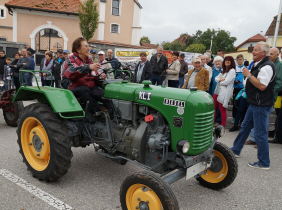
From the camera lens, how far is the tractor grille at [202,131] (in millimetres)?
2832

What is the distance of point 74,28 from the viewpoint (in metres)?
Answer: 26.5

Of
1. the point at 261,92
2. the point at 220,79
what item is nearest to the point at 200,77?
the point at 220,79

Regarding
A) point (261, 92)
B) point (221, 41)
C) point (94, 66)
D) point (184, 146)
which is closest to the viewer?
point (184, 146)

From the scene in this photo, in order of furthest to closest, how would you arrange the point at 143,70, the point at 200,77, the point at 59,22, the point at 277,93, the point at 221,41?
1. the point at 221,41
2. the point at 59,22
3. the point at 143,70
4. the point at 200,77
5. the point at 277,93

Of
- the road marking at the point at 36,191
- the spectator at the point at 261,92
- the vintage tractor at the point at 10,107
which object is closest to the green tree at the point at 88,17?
the vintage tractor at the point at 10,107

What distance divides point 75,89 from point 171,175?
67.1 inches

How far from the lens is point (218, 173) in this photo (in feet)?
11.4

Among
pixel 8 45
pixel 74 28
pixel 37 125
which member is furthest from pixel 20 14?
pixel 37 125

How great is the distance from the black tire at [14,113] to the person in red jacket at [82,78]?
275 centimetres

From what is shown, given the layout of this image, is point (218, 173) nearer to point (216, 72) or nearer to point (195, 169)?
point (195, 169)

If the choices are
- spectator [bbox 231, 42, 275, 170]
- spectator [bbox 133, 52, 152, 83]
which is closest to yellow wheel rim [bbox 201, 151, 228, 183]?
spectator [bbox 231, 42, 275, 170]

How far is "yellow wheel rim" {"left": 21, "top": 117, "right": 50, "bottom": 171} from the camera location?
355 centimetres

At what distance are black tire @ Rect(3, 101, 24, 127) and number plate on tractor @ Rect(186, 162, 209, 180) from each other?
172 inches

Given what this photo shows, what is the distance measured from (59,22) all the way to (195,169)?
25.8 metres
